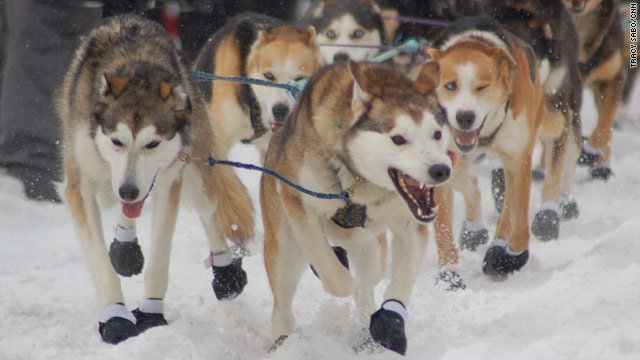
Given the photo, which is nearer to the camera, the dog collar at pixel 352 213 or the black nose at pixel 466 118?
the dog collar at pixel 352 213

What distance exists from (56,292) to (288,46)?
6.40 ft

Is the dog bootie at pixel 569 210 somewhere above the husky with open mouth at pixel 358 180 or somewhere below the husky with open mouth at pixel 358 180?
above

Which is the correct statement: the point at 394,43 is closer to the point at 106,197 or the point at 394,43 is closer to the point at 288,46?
the point at 288,46

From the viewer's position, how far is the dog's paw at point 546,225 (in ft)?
16.3

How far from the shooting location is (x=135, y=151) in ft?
10.1

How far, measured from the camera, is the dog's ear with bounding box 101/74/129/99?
10.5 feet

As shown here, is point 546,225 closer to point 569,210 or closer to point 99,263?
point 569,210

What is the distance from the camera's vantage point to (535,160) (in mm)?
7605

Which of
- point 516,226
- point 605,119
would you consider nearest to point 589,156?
point 605,119

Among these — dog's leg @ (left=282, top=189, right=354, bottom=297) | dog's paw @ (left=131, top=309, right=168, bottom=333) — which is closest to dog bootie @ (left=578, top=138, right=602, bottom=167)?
dog's leg @ (left=282, top=189, right=354, bottom=297)

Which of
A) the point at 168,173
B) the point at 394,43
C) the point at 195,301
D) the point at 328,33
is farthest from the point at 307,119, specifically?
the point at 394,43

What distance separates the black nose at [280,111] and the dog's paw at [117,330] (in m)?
1.65

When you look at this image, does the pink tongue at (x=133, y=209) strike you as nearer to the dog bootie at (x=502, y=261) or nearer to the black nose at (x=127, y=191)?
the black nose at (x=127, y=191)

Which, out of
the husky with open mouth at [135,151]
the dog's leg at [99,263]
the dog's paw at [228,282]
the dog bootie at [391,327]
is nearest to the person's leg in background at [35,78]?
the husky with open mouth at [135,151]
